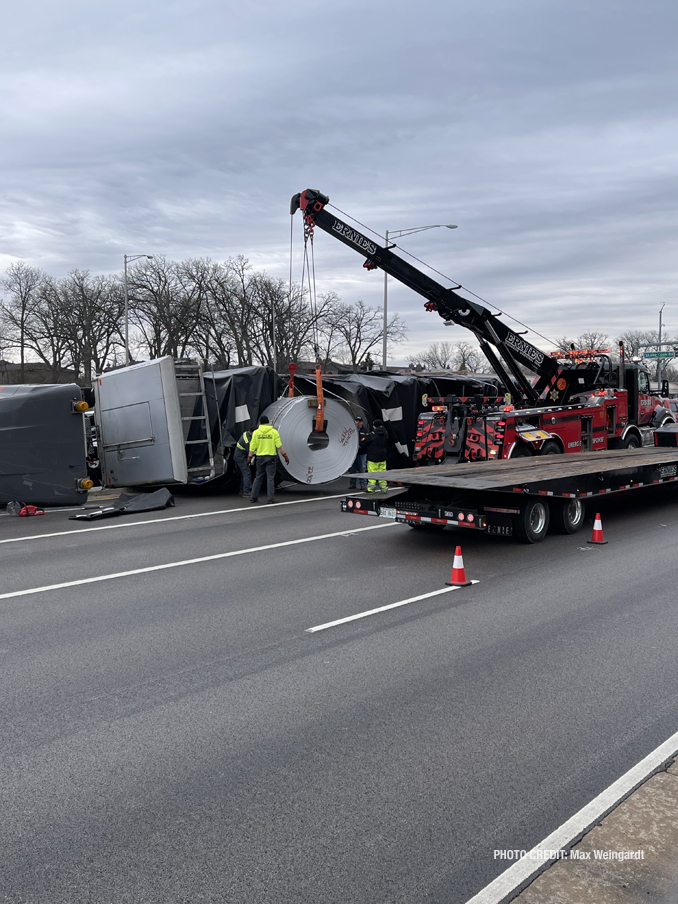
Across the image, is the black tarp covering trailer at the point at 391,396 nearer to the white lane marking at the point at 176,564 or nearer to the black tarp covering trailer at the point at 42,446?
the black tarp covering trailer at the point at 42,446

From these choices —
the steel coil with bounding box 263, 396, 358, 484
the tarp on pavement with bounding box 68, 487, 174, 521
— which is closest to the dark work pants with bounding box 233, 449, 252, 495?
the steel coil with bounding box 263, 396, 358, 484

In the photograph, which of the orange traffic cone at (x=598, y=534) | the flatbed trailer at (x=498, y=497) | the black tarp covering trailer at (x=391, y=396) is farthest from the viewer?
the black tarp covering trailer at (x=391, y=396)

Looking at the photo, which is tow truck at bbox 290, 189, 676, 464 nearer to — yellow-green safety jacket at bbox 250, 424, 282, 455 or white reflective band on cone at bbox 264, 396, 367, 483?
white reflective band on cone at bbox 264, 396, 367, 483

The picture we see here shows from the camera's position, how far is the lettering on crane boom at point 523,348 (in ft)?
61.8

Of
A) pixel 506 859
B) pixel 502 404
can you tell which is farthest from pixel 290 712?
pixel 502 404

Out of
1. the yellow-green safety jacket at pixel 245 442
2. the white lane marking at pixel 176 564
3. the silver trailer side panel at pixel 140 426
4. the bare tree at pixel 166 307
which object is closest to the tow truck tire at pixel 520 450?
the white lane marking at pixel 176 564

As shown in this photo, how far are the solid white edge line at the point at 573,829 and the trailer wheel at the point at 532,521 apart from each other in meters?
5.88

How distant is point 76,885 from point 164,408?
41.1 ft

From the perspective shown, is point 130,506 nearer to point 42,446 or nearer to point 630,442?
point 42,446

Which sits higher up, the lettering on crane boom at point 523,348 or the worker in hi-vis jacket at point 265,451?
the lettering on crane boom at point 523,348

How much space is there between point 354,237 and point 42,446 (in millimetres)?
7535

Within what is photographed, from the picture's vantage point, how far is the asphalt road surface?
10.8 feet

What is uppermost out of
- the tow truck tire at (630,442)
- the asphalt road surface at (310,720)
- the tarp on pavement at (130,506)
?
the tow truck tire at (630,442)

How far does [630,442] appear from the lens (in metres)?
19.8
